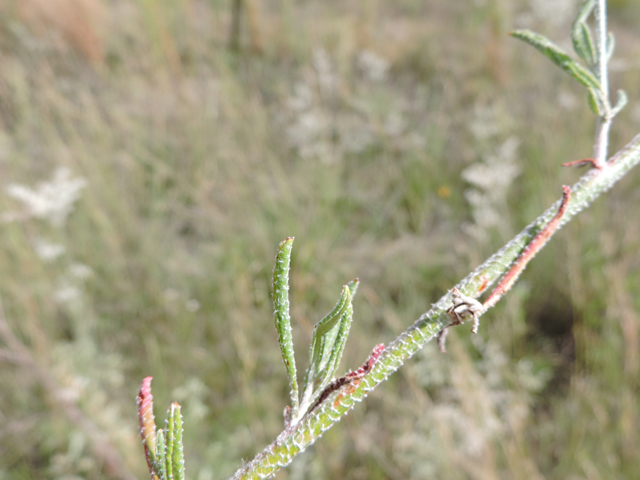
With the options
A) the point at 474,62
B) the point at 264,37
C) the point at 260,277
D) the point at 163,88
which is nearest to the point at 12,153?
the point at 163,88

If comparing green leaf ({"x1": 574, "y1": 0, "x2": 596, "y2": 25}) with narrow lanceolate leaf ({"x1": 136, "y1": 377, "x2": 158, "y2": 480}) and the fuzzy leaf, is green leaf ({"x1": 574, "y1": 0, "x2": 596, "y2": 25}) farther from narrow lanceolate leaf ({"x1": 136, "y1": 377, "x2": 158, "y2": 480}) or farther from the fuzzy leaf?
narrow lanceolate leaf ({"x1": 136, "y1": 377, "x2": 158, "y2": 480})

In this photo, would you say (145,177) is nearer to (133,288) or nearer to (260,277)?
(133,288)

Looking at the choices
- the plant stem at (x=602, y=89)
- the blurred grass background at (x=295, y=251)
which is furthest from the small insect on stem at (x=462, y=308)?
the blurred grass background at (x=295, y=251)

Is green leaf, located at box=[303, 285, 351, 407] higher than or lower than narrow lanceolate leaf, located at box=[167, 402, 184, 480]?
higher

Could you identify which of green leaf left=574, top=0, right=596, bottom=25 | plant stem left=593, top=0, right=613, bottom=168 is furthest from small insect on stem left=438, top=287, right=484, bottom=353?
green leaf left=574, top=0, right=596, bottom=25

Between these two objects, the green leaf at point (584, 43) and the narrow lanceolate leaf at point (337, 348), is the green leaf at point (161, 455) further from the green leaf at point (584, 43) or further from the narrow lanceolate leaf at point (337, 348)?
the green leaf at point (584, 43)

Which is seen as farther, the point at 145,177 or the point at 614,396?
the point at 145,177

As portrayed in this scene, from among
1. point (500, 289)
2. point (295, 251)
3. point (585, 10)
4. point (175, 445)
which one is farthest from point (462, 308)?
point (295, 251)
